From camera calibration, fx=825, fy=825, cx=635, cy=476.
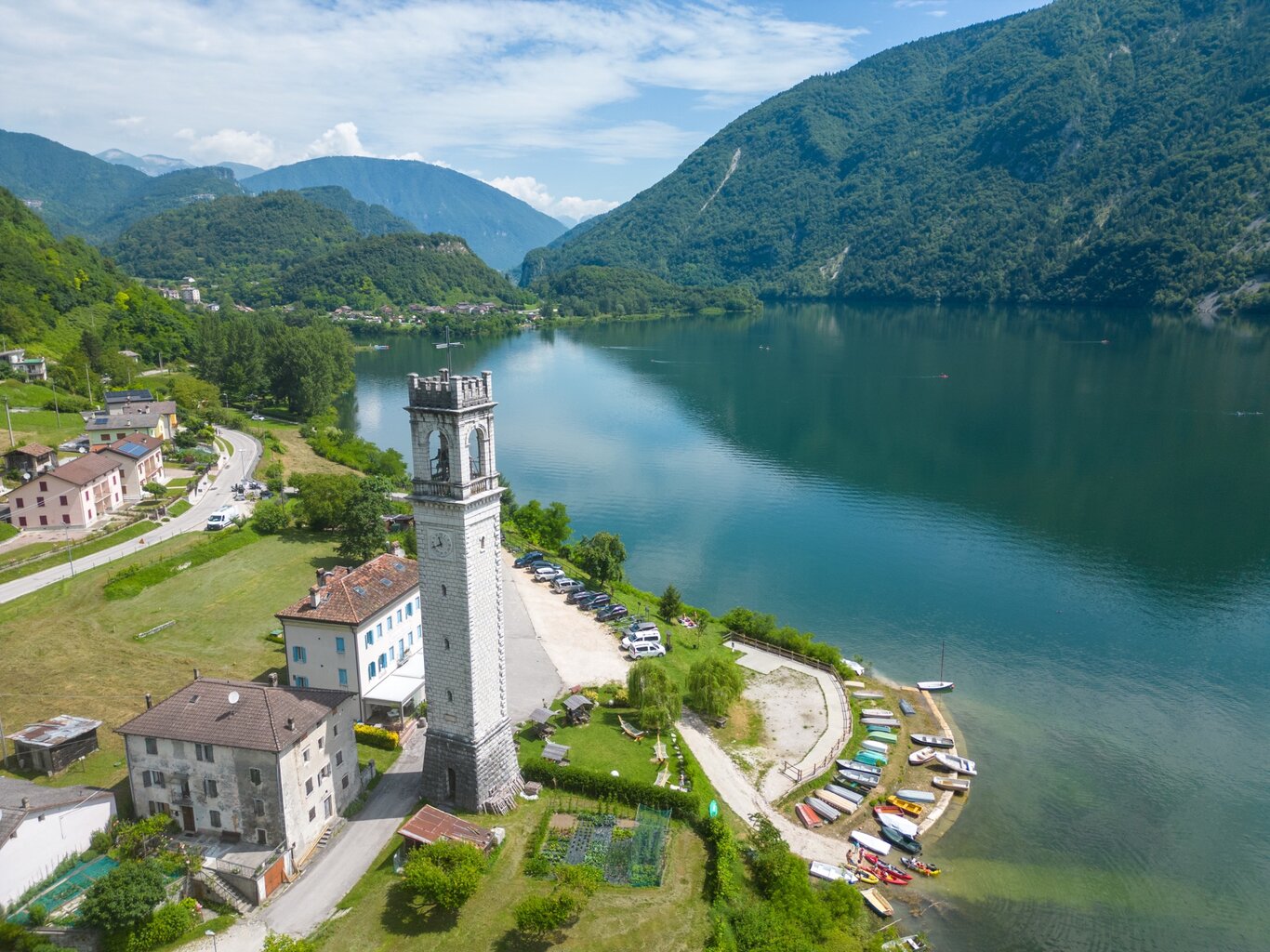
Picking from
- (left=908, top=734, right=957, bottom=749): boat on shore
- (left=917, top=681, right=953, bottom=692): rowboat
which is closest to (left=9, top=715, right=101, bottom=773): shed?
(left=908, top=734, right=957, bottom=749): boat on shore

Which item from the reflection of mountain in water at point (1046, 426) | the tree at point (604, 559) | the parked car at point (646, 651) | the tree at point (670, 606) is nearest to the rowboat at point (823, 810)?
the parked car at point (646, 651)

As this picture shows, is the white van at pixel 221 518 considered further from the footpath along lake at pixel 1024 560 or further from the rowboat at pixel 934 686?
the rowboat at pixel 934 686

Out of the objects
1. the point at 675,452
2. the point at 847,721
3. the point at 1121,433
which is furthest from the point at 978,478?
the point at 847,721

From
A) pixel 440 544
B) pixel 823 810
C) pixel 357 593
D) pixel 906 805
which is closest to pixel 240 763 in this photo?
pixel 440 544

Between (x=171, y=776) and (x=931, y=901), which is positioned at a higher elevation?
(x=171, y=776)

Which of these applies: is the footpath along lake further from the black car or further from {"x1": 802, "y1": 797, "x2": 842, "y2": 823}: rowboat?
the black car

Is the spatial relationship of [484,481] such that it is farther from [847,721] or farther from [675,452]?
[675,452]
